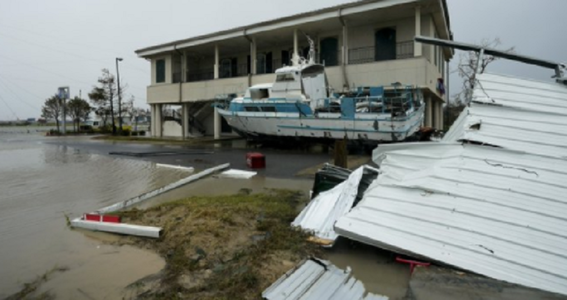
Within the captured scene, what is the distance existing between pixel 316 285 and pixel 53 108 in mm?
54024

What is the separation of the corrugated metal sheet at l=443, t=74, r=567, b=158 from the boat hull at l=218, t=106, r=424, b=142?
30.4ft

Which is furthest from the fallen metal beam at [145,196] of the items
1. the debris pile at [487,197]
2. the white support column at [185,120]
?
the white support column at [185,120]

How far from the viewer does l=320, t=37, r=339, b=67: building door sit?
20972 mm

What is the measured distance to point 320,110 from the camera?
53.8ft

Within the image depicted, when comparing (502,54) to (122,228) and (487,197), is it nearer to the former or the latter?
(487,197)

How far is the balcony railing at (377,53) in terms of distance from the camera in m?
18.5

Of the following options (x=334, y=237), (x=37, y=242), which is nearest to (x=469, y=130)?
(x=334, y=237)

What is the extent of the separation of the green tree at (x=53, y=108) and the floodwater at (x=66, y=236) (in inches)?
1561

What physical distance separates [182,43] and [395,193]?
2454cm

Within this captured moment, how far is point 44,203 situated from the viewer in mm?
7461

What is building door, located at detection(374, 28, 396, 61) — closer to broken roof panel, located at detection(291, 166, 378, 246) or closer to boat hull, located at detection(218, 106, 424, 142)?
boat hull, located at detection(218, 106, 424, 142)

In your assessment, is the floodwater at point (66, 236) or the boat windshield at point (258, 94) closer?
the floodwater at point (66, 236)

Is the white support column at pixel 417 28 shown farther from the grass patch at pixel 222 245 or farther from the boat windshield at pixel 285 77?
the grass patch at pixel 222 245

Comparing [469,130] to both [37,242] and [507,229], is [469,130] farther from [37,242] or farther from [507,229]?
[37,242]
